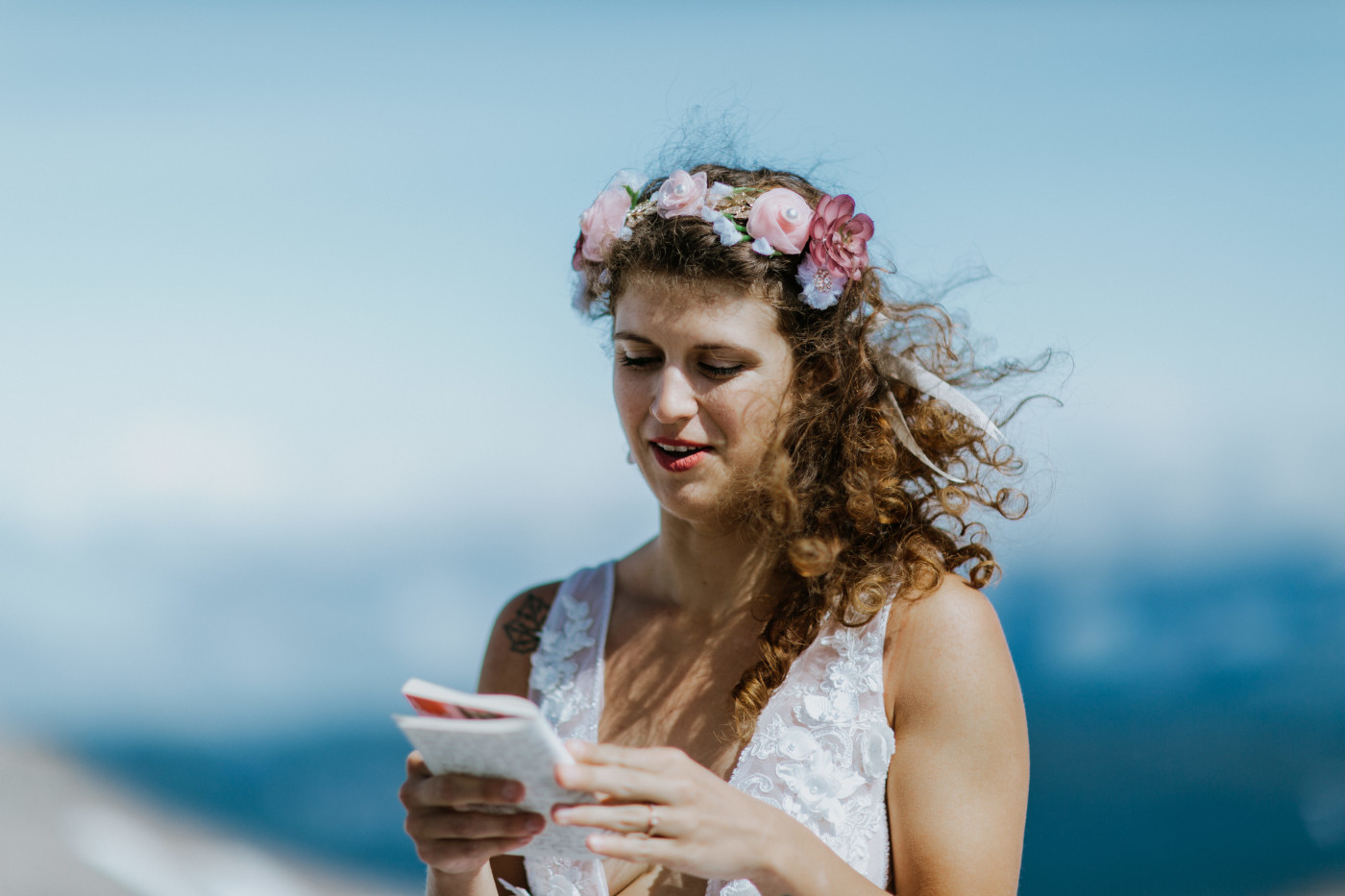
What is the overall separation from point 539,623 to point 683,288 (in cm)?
100

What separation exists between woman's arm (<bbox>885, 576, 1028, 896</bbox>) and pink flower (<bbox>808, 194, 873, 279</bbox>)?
744mm

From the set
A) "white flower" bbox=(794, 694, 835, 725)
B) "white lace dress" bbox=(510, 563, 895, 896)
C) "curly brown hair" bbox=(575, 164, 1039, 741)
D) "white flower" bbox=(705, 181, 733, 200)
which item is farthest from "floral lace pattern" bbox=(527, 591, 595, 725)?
"white flower" bbox=(705, 181, 733, 200)

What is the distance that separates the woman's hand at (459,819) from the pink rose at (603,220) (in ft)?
4.37

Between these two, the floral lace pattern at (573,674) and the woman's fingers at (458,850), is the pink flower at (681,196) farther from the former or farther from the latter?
the woman's fingers at (458,850)

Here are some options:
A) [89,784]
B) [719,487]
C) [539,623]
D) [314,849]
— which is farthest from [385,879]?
[719,487]

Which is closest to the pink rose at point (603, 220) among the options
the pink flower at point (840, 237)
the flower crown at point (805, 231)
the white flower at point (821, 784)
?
the flower crown at point (805, 231)

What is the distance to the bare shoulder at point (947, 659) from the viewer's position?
2090 mm

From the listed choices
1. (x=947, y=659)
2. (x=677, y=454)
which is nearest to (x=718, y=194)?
(x=677, y=454)

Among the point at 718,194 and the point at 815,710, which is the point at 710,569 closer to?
the point at 815,710

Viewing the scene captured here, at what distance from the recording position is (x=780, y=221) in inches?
93.0

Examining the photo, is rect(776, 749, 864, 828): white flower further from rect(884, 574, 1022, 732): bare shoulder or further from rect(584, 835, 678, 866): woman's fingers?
rect(584, 835, 678, 866): woman's fingers

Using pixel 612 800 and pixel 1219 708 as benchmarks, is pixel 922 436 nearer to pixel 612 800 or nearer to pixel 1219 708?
pixel 612 800

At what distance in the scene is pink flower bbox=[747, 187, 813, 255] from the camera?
7.70 feet

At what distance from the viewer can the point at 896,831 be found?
2.12m
